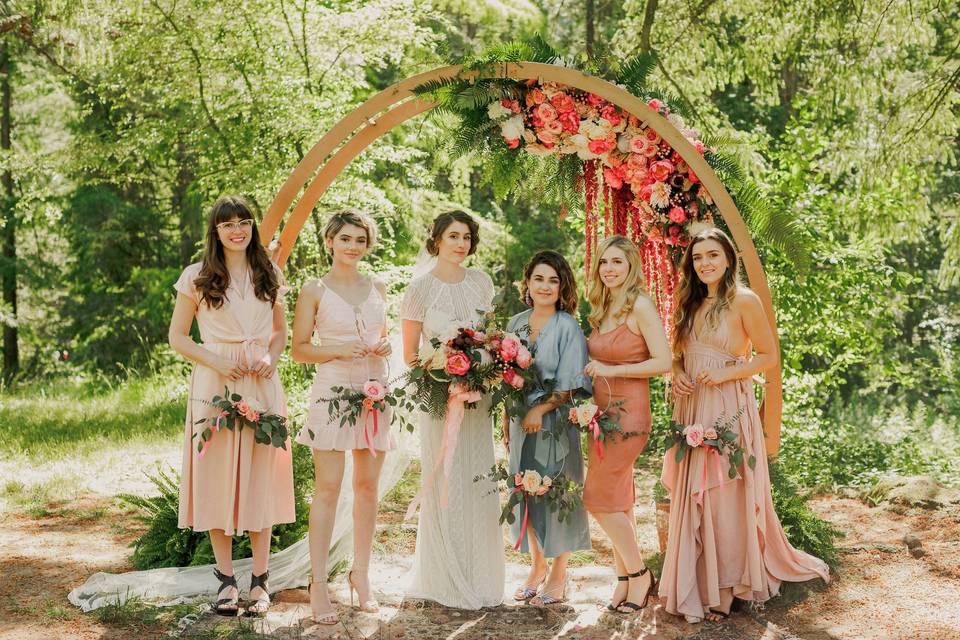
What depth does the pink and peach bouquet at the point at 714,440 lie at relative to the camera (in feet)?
13.6

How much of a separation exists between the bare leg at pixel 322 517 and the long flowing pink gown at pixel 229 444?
25 cm

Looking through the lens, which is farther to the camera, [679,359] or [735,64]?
[735,64]

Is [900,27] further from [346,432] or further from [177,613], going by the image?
[177,613]

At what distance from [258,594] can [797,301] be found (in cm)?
616

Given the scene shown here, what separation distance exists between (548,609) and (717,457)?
1.15m

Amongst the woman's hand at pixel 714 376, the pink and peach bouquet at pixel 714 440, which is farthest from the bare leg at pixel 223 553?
the woman's hand at pixel 714 376

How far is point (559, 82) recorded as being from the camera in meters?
4.69

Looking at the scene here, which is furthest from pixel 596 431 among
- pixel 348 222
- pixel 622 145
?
pixel 622 145

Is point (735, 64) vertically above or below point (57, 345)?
above

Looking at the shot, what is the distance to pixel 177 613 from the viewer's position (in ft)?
14.2

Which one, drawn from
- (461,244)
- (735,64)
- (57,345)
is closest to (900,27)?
(735,64)

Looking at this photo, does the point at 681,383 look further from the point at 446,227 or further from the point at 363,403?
the point at 363,403

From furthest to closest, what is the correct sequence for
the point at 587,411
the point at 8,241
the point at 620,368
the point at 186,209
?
1. the point at 8,241
2. the point at 186,209
3. the point at 620,368
4. the point at 587,411

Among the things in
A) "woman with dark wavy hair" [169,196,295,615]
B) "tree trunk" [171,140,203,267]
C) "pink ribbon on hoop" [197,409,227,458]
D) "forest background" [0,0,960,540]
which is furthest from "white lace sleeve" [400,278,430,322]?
"tree trunk" [171,140,203,267]
